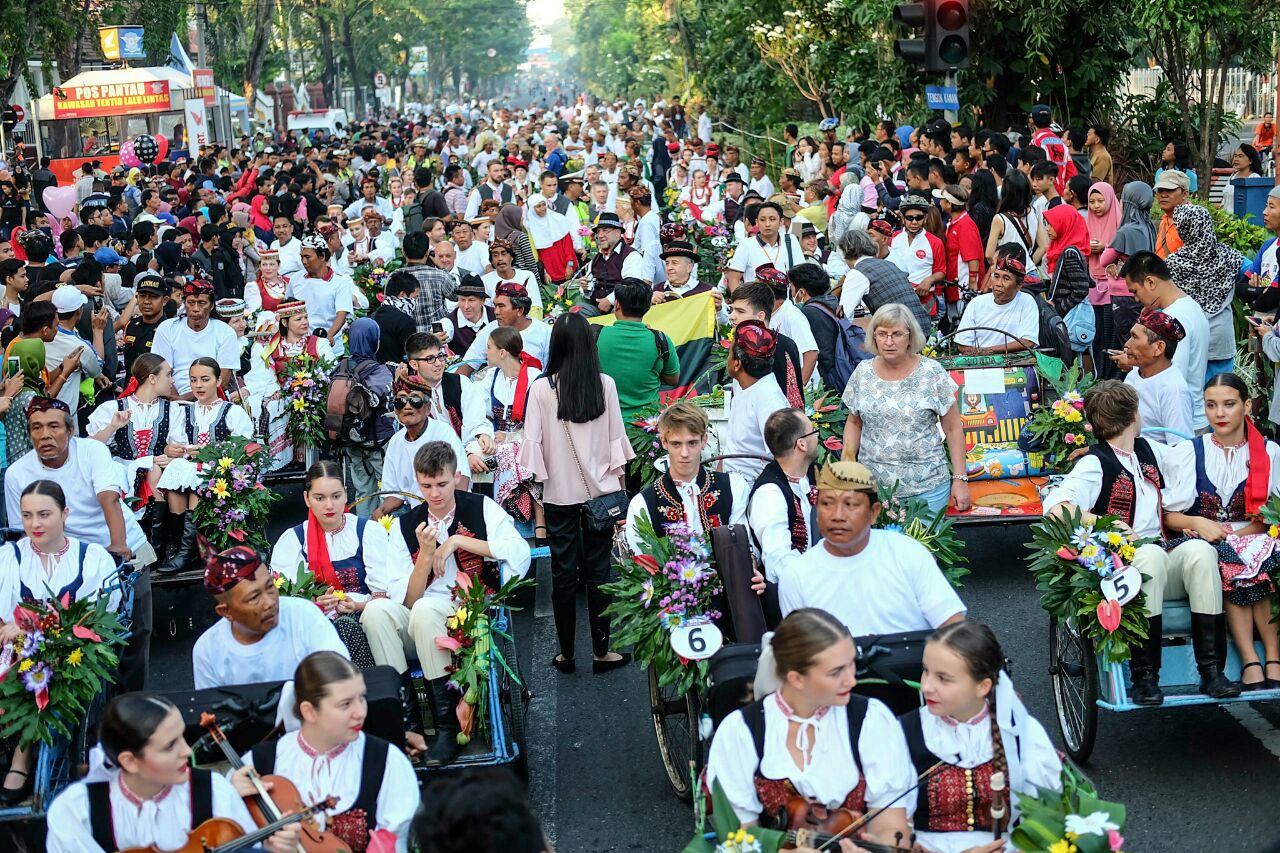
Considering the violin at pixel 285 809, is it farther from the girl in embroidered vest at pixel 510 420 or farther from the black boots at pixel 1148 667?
the girl in embroidered vest at pixel 510 420

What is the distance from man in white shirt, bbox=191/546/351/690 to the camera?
6402mm

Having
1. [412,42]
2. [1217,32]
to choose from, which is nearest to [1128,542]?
[1217,32]

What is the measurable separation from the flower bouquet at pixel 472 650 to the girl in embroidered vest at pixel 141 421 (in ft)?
11.8

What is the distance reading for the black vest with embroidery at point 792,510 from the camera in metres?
7.00

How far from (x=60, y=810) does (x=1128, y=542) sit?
4.30 metres

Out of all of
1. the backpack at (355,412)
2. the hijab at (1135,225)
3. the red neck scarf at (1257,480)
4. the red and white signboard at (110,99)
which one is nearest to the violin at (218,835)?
the red neck scarf at (1257,480)

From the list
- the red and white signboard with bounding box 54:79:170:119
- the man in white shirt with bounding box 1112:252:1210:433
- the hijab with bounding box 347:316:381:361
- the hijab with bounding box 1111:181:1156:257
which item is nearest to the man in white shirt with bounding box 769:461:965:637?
the man in white shirt with bounding box 1112:252:1210:433

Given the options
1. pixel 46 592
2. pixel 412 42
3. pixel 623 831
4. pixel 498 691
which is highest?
pixel 412 42

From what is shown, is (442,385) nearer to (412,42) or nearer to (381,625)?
(381,625)

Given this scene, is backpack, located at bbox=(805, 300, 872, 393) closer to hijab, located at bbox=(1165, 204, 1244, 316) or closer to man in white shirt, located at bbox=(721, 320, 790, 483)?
man in white shirt, located at bbox=(721, 320, 790, 483)

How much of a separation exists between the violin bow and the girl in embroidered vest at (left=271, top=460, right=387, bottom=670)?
10.1 ft

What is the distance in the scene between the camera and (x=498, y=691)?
279 inches

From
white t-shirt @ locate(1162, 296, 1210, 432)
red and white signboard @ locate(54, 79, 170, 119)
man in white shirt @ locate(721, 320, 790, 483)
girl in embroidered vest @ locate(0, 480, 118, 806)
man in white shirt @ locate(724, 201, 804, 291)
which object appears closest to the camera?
girl in embroidered vest @ locate(0, 480, 118, 806)

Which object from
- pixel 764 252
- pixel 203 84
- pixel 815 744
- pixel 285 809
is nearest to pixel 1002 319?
pixel 764 252
